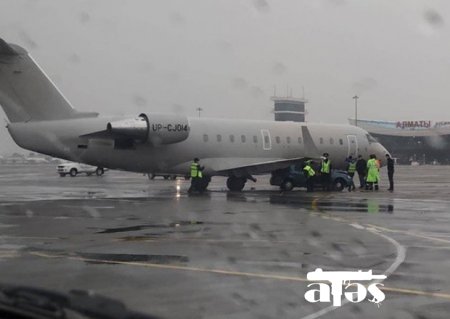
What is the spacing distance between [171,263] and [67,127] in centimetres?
1762

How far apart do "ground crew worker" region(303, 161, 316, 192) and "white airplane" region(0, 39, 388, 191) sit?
0.95 meters

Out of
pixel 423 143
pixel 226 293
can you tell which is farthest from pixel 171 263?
pixel 423 143

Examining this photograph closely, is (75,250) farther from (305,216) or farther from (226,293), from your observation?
(305,216)

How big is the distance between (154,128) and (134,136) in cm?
97

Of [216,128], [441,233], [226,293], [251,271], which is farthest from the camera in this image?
[216,128]

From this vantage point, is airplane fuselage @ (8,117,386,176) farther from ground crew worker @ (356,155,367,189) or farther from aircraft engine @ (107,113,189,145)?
ground crew worker @ (356,155,367,189)

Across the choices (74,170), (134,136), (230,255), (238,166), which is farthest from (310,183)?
(74,170)

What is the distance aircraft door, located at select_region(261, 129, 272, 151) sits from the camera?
3071 cm

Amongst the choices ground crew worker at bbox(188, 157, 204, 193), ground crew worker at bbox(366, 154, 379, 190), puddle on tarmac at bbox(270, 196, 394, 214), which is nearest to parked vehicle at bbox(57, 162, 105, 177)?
ground crew worker at bbox(188, 157, 204, 193)

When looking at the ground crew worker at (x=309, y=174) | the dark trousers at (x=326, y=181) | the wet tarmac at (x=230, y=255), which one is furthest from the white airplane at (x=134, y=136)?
the wet tarmac at (x=230, y=255)

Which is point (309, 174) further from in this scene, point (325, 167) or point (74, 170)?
point (74, 170)

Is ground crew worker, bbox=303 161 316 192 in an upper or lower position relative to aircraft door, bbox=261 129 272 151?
lower

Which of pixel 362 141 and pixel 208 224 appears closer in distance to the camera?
pixel 208 224

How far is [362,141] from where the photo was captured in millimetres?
34094
